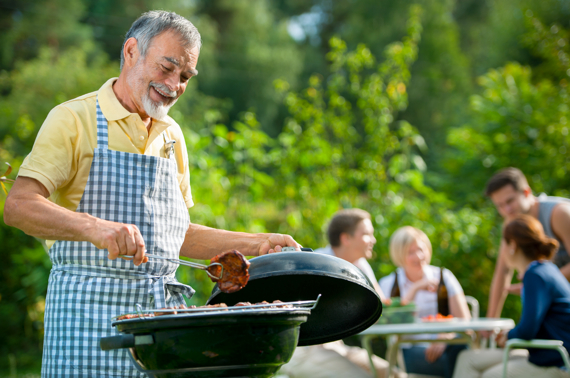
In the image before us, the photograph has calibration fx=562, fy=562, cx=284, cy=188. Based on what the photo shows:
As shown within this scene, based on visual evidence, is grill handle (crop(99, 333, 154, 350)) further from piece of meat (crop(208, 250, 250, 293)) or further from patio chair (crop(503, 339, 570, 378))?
patio chair (crop(503, 339, 570, 378))

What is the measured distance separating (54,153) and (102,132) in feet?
0.56

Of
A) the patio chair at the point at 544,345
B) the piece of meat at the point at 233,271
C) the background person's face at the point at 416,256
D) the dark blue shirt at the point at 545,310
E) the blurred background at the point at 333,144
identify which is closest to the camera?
the piece of meat at the point at 233,271

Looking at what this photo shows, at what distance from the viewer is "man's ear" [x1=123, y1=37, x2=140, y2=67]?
6.03ft

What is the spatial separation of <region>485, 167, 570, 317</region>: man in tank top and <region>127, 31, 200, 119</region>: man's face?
317 centimetres

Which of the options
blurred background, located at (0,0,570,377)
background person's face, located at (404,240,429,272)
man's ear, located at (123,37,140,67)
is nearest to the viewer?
man's ear, located at (123,37,140,67)

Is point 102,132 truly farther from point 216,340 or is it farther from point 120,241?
point 216,340

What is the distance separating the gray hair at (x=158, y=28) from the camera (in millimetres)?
1797

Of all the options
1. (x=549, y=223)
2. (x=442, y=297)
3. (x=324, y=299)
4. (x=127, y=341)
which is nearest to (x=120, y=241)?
(x=127, y=341)

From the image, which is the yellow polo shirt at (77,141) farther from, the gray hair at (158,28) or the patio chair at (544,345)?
the patio chair at (544,345)

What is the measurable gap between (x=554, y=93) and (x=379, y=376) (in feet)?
22.4

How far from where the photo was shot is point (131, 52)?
73.0 inches

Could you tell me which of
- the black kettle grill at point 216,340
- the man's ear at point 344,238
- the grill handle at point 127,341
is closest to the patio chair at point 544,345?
the man's ear at point 344,238

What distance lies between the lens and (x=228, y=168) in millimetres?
7422

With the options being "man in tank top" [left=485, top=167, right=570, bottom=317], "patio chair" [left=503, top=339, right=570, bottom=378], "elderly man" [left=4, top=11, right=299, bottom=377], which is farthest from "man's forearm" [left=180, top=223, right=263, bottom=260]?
"man in tank top" [left=485, top=167, right=570, bottom=317]
